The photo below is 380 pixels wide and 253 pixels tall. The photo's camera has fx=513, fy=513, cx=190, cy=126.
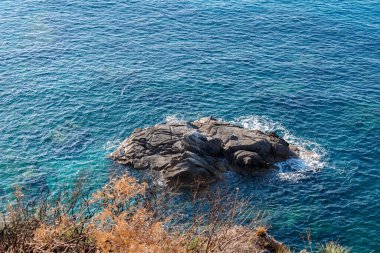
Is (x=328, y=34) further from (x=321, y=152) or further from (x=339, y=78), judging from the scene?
(x=321, y=152)

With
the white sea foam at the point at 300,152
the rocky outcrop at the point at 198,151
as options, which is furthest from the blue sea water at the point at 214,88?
the rocky outcrop at the point at 198,151

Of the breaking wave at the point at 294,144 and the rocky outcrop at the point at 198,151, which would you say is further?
the breaking wave at the point at 294,144

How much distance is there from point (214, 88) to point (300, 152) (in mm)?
24153

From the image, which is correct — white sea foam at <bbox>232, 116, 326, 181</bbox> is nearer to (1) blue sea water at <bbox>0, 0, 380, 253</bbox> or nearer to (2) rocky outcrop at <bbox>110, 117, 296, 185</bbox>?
(1) blue sea water at <bbox>0, 0, 380, 253</bbox>

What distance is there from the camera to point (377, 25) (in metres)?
126

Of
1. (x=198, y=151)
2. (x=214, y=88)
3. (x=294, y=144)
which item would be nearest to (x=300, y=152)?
(x=294, y=144)

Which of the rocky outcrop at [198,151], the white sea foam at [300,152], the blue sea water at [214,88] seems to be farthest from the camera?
the white sea foam at [300,152]

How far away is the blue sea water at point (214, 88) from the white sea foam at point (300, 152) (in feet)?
0.74

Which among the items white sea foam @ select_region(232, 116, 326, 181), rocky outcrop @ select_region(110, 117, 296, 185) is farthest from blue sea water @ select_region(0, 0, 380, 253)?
rocky outcrop @ select_region(110, 117, 296, 185)

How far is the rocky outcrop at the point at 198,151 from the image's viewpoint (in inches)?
2965

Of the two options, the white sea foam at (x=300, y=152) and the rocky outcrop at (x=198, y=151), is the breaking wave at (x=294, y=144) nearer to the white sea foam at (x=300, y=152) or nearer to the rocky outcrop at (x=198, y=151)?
the white sea foam at (x=300, y=152)

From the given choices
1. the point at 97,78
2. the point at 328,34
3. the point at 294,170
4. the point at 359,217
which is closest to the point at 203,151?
the point at 294,170

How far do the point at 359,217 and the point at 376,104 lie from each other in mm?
32852

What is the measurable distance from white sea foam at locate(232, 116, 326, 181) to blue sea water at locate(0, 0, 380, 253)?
0.23 meters
